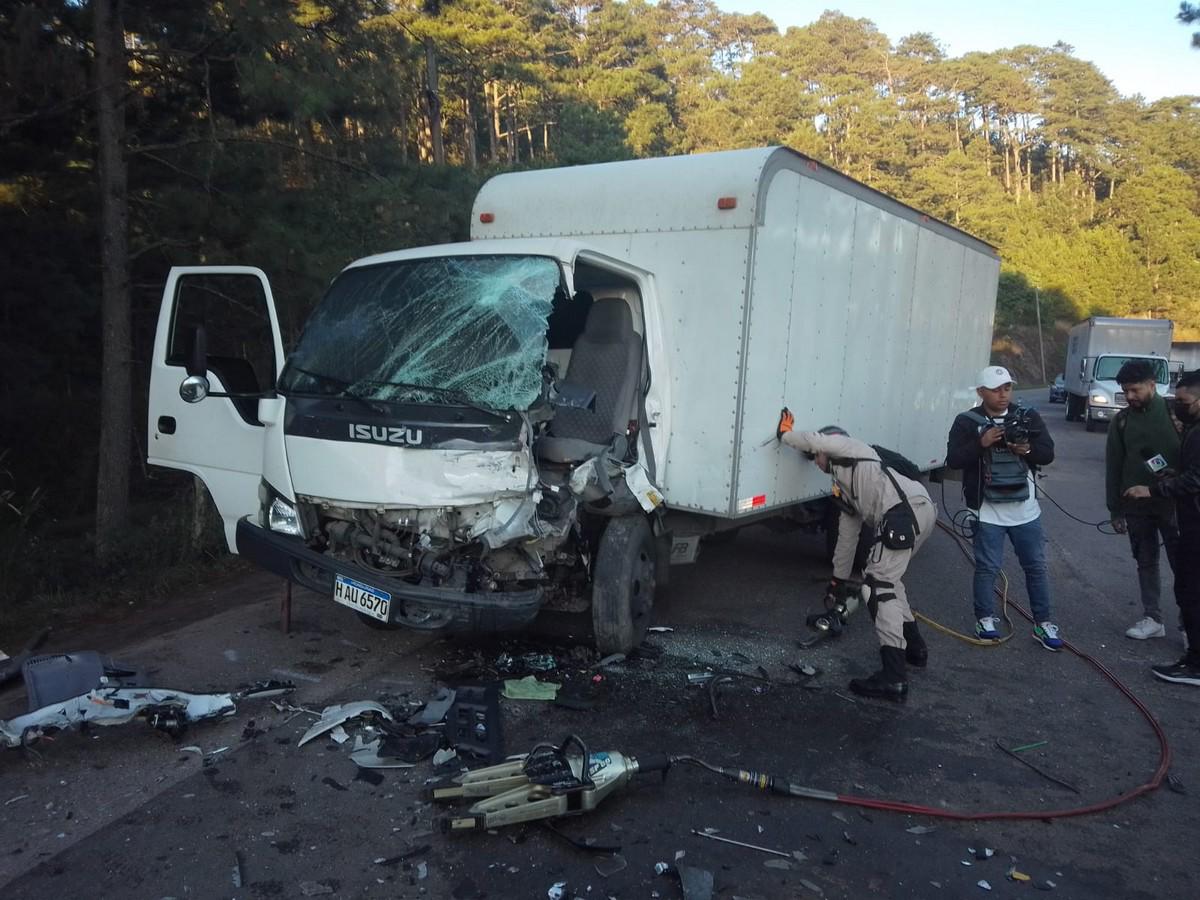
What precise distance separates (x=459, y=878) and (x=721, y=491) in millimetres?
2995

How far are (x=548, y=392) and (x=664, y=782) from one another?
2.10m

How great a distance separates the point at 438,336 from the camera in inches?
202

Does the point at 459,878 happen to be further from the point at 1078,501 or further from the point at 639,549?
the point at 1078,501

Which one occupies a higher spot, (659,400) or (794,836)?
(659,400)

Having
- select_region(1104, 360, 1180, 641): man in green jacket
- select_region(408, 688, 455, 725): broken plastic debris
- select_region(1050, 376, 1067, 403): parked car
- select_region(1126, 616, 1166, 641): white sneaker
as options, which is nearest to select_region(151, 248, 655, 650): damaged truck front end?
select_region(408, 688, 455, 725): broken plastic debris

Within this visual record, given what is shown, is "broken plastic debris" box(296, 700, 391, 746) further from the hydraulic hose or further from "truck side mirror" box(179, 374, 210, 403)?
"truck side mirror" box(179, 374, 210, 403)

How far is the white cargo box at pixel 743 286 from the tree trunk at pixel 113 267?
3.55 metres

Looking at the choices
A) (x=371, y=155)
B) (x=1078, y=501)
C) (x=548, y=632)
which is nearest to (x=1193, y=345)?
(x=1078, y=501)

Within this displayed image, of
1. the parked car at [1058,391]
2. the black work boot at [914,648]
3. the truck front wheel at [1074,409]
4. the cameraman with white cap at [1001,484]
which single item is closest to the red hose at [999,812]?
the black work boot at [914,648]

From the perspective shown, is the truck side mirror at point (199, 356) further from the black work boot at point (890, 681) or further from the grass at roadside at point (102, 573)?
the black work boot at point (890, 681)

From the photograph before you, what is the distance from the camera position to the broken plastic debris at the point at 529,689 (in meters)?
4.89

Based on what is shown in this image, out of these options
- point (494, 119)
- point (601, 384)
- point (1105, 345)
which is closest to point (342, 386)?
point (601, 384)

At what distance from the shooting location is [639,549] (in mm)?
5383

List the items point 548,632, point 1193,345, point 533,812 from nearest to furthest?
point 533,812 → point 548,632 → point 1193,345
